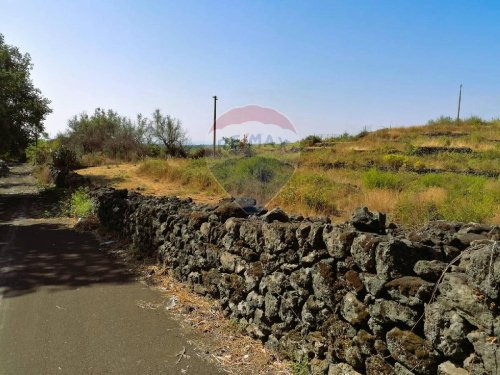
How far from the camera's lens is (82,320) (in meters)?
5.42

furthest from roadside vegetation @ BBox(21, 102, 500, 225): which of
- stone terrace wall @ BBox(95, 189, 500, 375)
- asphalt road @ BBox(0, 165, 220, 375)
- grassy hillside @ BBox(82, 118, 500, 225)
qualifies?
asphalt road @ BBox(0, 165, 220, 375)

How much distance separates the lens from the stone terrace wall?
2.62 metres

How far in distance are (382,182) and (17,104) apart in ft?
58.0

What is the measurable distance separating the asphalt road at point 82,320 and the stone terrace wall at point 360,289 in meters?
0.91

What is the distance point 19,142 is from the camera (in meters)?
21.7

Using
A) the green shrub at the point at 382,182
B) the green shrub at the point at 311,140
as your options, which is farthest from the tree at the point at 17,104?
the green shrub at the point at 311,140

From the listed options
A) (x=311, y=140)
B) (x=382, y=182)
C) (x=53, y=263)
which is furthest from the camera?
(x=311, y=140)

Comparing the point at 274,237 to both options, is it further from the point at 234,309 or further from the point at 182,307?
the point at 182,307

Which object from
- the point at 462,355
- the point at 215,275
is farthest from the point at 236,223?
the point at 462,355

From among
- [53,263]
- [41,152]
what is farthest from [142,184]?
[41,152]

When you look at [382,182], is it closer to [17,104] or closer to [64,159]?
[17,104]

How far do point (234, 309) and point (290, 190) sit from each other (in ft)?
23.6

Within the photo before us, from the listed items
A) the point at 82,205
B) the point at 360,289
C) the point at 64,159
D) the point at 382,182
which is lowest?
the point at 82,205

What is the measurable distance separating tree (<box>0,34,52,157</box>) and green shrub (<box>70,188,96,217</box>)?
6.63 metres
